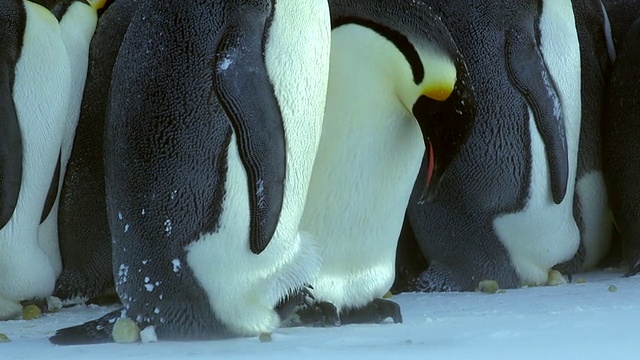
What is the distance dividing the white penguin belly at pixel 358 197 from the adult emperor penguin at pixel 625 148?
120 centimetres

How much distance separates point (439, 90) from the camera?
9.57ft

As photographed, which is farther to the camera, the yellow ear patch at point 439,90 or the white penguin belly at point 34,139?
the white penguin belly at point 34,139

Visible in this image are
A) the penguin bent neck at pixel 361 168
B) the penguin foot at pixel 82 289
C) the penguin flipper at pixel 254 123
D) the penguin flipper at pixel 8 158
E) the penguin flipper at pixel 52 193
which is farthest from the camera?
the penguin foot at pixel 82 289

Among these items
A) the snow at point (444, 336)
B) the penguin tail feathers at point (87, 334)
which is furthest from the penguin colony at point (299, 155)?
the snow at point (444, 336)

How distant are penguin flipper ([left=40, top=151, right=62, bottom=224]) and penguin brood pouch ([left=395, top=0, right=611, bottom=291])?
0.94m

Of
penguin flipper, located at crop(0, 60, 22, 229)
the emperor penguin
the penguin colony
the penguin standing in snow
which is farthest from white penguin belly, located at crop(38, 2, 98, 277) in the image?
the emperor penguin

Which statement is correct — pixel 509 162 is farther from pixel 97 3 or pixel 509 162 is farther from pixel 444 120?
pixel 97 3

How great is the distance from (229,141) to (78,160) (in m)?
1.00

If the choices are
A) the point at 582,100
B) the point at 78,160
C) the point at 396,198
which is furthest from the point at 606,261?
the point at 78,160

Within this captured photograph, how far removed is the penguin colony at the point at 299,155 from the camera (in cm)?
270

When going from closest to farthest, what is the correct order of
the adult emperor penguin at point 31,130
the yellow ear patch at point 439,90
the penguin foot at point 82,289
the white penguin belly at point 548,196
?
the yellow ear patch at point 439,90 → the adult emperor penguin at point 31,130 → the penguin foot at point 82,289 → the white penguin belly at point 548,196

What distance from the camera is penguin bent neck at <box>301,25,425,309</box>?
304cm

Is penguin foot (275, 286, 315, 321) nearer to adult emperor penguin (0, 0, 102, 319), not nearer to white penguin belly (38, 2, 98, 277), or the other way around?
adult emperor penguin (0, 0, 102, 319)

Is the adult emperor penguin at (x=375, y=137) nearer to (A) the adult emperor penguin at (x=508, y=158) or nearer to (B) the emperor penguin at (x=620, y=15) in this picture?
(A) the adult emperor penguin at (x=508, y=158)
